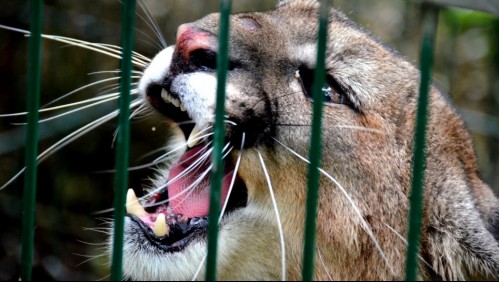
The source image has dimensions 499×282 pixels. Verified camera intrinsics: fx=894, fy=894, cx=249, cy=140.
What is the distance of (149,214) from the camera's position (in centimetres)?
370

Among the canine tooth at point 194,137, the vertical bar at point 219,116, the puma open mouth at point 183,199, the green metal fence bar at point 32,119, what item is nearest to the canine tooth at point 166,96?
the puma open mouth at point 183,199

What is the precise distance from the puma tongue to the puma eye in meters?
0.51

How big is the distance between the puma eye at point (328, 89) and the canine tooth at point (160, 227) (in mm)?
802

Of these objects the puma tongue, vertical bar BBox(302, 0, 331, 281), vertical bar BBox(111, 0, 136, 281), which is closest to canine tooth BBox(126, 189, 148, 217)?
the puma tongue

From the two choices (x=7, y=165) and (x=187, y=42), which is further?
(x=7, y=165)

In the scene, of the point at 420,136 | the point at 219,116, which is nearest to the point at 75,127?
the point at 219,116

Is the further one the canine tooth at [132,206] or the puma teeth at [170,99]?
the canine tooth at [132,206]

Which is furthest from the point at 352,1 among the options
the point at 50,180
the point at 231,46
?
the point at 231,46

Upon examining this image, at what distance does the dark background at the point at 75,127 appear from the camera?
24.1 feet

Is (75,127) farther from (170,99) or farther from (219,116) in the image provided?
(219,116)

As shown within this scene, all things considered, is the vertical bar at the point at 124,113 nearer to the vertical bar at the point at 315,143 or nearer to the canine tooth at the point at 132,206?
the vertical bar at the point at 315,143

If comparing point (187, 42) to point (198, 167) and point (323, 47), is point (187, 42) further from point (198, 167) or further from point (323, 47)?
point (323, 47)

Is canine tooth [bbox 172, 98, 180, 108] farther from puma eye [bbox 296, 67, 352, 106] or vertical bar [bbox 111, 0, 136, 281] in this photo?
vertical bar [bbox 111, 0, 136, 281]

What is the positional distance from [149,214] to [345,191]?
0.81 m
